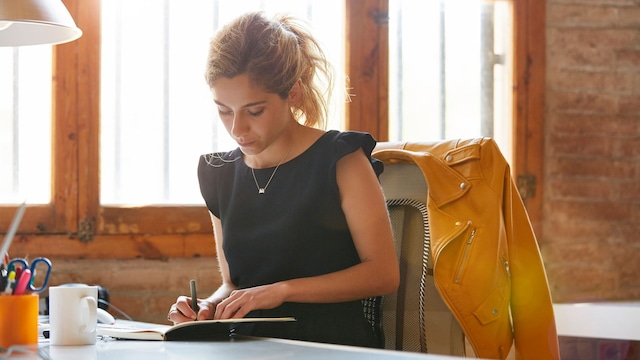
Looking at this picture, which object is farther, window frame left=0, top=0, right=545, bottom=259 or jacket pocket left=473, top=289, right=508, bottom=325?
window frame left=0, top=0, right=545, bottom=259

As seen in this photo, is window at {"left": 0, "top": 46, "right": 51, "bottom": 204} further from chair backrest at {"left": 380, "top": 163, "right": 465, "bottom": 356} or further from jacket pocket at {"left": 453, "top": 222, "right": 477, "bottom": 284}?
jacket pocket at {"left": 453, "top": 222, "right": 477, "bottom": 284}

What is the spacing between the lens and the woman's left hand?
1.56 m

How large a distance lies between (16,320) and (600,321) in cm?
171

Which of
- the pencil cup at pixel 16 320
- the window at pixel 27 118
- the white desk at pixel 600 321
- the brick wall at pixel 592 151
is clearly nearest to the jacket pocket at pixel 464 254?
the white desk at pixel 600 321

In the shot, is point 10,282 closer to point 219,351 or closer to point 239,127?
point 219,351

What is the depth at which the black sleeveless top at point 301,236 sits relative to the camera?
1.77 m

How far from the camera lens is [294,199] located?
1.86 metres

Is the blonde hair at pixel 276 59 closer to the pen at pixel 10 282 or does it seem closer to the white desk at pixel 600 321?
the pen at pixel 10 282

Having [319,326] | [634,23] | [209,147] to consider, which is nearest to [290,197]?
[319,326]

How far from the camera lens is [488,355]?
182 cm

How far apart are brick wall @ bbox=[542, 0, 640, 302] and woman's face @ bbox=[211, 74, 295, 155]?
5.33 ft

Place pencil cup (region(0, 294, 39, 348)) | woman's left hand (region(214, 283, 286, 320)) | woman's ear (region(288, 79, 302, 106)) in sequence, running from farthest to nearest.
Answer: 1. woman's ear (region(288, 79, 302, 106))
2. woman's left hand (region(214, 283, 286, 320))
3. pencil cup (region(0, 294, 39, 348))

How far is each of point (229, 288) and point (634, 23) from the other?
6.89 ft

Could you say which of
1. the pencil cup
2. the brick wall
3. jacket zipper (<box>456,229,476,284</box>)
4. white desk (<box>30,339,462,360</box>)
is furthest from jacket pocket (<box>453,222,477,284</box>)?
the brick wall
